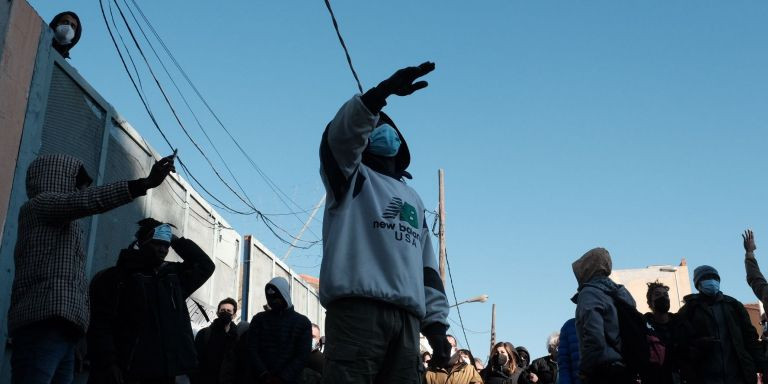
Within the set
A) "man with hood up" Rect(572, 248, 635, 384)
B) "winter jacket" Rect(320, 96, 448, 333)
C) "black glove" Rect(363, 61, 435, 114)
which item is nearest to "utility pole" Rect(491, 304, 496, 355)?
"man with hood up" Rect(572, 248, 635, 384)

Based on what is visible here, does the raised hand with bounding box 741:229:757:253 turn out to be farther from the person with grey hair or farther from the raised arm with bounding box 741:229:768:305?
the person with grey hair

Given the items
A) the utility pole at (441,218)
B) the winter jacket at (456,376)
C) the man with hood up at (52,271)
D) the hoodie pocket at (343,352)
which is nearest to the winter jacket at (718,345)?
the winter jacket at (456,376)

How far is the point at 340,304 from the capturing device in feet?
11.5

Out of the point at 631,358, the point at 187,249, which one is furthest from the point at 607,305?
the point at 187,249

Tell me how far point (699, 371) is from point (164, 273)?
484 cm

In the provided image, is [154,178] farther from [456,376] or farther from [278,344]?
[456,376]

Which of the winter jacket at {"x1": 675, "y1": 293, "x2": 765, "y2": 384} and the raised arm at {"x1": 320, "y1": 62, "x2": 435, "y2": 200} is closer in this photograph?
the raised arm at {"x1": 320, "y1": 62, "x2": 435, "y2": 200}

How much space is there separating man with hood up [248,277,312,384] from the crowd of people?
0.01 m

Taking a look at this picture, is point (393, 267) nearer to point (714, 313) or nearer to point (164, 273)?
point (164, 273)

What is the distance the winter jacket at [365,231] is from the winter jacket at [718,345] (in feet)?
14.1

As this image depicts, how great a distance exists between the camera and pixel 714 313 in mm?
7551

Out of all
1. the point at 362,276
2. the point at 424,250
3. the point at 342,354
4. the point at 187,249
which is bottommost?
the point at 342,354

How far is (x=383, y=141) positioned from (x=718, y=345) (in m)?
4.87

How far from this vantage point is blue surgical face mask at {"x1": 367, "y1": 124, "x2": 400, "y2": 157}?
393 cm
